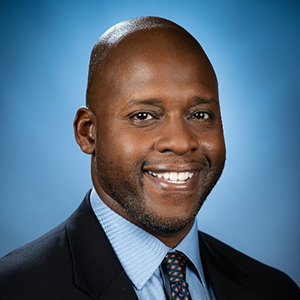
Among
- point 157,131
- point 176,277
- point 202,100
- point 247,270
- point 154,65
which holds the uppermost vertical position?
point 154,65

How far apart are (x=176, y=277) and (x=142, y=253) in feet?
0.63

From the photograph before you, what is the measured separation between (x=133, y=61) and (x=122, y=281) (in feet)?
3.29

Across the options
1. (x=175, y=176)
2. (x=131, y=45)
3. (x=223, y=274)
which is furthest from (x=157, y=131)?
(x=223, y=274)

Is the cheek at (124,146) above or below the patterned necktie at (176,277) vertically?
above

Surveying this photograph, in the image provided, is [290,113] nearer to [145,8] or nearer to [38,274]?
[145,8]

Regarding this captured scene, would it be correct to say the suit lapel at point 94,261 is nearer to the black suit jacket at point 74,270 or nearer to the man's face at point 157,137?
the black suit jacket at point 74,270

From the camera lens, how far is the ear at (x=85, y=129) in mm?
3180

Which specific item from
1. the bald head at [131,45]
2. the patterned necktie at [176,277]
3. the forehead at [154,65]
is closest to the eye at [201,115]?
the forehead at [154,65]

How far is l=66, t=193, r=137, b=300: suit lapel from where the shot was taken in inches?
112

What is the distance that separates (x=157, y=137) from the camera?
9.62ft

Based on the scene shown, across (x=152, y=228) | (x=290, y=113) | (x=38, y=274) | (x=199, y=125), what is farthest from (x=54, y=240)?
(x=290, y=113)

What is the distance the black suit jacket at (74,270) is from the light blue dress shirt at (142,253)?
0.18 ft

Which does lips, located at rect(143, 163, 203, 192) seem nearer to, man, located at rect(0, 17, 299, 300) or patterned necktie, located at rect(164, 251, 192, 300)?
man, located at rect(0, 17, 299, 300)

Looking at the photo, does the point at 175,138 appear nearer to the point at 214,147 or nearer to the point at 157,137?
the point at 157,137
